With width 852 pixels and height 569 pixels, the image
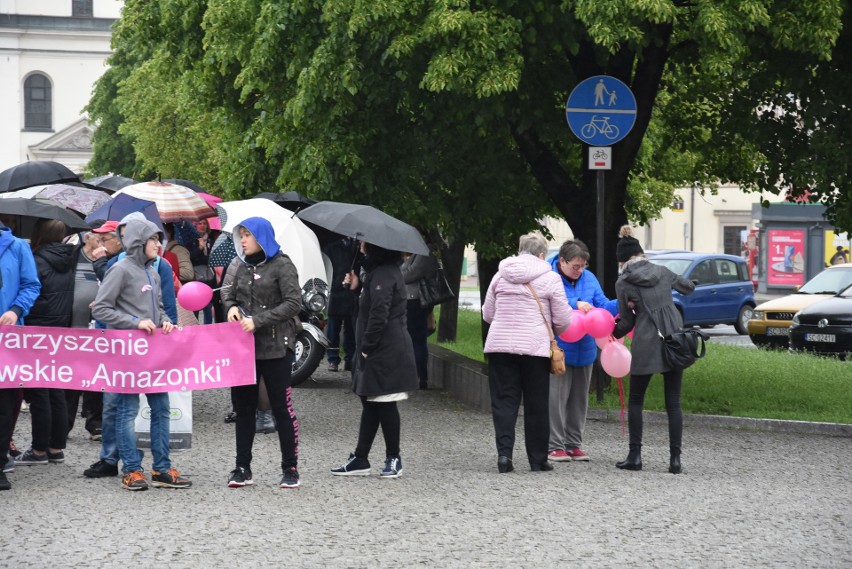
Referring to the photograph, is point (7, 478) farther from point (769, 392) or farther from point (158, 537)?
point (769, 392)

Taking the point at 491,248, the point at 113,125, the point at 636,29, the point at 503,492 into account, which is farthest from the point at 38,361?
the point at 113,125

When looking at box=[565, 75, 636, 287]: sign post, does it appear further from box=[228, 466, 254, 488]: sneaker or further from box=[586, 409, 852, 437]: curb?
box=[228, 466, 254, 488]: sneaker

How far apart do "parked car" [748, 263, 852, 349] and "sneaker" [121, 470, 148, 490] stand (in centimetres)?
1657

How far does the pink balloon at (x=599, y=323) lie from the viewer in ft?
35.1

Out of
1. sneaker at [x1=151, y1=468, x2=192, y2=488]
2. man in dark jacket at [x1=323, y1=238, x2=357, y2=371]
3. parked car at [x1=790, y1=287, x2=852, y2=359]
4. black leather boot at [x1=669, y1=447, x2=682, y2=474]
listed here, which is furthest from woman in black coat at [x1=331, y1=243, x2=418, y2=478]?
parked car at [x1=790, y1=287, x2=852, y2=359]

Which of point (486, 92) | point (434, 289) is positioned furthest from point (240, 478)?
point (434, 289)

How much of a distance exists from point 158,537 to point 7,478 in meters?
2.32

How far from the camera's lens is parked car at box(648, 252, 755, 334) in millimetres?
28984

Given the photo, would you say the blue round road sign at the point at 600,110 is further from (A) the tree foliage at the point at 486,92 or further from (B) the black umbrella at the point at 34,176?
(B) the black umbrella at the point at 34,176

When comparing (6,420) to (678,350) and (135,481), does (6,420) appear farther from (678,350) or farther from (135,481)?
(678,350)

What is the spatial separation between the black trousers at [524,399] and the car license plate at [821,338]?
1218cm

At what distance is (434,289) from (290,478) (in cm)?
630

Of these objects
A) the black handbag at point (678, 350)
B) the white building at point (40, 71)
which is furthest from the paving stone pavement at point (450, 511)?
the white building at point (40, 71)

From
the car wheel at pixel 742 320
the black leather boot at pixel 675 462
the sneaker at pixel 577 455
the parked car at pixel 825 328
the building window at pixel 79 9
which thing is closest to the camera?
the black leather boot at pixel 675 462
